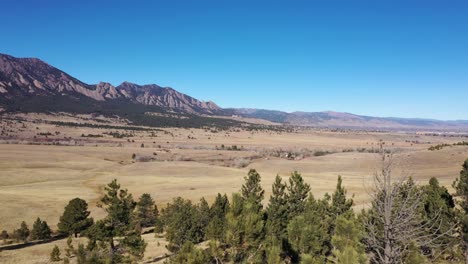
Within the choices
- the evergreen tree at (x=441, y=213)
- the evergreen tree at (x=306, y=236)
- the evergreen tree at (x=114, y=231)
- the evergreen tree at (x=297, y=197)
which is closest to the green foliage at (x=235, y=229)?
the evergreen tree at (x=306, y=236)

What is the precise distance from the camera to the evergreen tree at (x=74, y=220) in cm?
4994

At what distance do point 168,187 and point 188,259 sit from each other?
72889 millimetres

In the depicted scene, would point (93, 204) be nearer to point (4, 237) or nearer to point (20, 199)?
point (20, 199)

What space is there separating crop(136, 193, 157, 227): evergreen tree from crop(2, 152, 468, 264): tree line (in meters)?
10.6

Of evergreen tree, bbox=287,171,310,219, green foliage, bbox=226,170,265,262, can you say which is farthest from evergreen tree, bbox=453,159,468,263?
green foliage, bbox=226,170,265,262

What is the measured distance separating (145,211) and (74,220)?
13994 millimetres

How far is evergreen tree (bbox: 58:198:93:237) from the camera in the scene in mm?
49938

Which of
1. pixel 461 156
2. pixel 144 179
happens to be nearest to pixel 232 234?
pixel 144 179

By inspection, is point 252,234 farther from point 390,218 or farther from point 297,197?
point 297,197

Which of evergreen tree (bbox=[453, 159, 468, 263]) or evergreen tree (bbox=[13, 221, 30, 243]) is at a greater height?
evergreen tree (bbox=[453, 159, 468, 263])

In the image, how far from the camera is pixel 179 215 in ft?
134

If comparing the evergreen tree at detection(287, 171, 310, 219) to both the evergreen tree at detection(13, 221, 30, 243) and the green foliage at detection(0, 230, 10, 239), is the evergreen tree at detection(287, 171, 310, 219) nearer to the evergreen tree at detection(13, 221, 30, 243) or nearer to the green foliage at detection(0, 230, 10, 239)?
the evergreen tree at detection(13, 221, 30, 243)

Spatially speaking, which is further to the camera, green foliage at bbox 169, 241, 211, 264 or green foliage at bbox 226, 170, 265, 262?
green foliage at bbox 226, 170, 265, 262

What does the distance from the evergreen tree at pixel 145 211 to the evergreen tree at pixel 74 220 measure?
1124 centimetres
